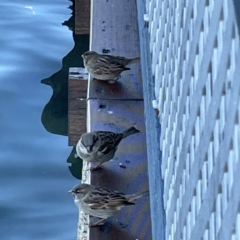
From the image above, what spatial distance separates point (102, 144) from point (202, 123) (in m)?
2.49

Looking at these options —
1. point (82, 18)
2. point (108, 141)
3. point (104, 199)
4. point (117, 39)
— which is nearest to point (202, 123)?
point (104, 199)

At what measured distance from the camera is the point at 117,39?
5.16 meters

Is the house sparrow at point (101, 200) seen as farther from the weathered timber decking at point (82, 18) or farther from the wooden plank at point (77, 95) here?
the weathered timber decking at point (82, 18)

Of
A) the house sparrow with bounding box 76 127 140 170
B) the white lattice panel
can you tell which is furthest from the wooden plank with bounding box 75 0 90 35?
the white lattice panel

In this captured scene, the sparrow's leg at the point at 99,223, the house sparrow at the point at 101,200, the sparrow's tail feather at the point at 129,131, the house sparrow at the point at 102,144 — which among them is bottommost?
the sparrow's leg at the point at 99,223

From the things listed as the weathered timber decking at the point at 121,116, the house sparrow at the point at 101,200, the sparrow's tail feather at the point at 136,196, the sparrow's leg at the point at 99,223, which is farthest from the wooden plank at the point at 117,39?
the sparrow's leg at the point at 99,223

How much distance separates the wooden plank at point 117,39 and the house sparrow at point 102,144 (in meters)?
0.35

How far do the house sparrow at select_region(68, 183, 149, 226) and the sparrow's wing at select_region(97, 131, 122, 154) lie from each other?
0.76ft

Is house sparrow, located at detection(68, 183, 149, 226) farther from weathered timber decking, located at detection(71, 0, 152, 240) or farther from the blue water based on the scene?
the blue water

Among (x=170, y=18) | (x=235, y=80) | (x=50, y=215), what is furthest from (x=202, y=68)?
(x=50, y=215)

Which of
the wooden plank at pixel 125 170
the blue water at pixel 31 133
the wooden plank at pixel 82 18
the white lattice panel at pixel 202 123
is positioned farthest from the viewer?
the wooden plank at pixel 82 18

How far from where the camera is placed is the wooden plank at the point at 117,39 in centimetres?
464

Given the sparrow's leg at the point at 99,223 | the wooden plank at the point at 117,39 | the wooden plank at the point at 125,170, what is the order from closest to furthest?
the wooden plank at the point at 125,170 < the sparrow's leg at the point at 99,223 < the wooden plank at the point at 117,39

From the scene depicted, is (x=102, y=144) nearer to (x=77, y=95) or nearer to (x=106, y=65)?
(x=106, y=65)
